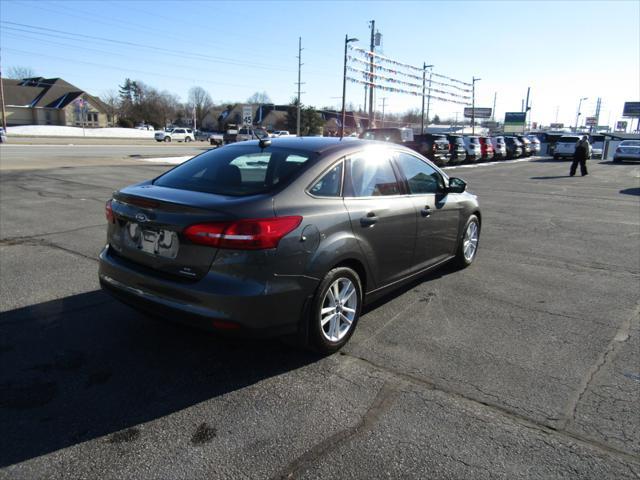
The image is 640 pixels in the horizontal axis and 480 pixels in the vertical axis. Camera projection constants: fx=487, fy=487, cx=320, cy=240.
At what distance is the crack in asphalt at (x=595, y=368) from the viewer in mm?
3057

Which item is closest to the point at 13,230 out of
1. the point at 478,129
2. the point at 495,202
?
the point at 495,202

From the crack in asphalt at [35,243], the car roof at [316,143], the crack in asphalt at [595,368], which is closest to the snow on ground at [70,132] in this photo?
the crack in asphalt at [35,243]

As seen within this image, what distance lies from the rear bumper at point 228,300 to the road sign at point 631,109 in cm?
11669

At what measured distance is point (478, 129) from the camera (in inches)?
4569

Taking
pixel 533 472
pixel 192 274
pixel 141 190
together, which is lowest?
pixel 533 472

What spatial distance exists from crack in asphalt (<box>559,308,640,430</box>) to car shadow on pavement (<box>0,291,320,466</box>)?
1.75 meters

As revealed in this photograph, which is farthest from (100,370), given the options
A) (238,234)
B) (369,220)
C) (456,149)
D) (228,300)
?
(456,149)

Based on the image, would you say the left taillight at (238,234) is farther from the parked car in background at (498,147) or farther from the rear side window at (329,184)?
the parked car in background at (498,147)

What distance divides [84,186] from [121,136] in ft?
199

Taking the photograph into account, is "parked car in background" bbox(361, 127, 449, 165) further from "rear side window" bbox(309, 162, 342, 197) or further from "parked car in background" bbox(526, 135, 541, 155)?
"parked car in background" bbox(526, 135, 541, 155)

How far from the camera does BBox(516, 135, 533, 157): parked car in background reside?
40362 mm

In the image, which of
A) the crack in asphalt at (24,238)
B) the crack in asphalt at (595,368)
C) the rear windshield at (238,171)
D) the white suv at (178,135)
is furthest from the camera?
the white suv at (178,135)

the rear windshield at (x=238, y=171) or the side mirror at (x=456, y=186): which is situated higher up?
the rear windshield at (x=238, y=171)

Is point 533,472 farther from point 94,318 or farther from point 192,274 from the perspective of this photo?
point 94,318
